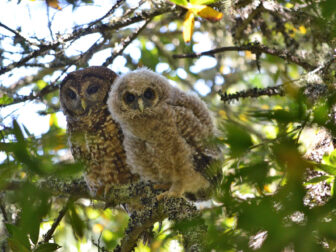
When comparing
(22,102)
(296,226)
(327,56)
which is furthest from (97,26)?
(296,226)

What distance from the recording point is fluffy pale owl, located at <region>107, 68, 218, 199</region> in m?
3.14

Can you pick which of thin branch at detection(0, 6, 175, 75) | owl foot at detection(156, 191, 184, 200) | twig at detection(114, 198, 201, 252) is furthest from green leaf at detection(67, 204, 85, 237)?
thin branch at detection(0, 6, 175, 75)

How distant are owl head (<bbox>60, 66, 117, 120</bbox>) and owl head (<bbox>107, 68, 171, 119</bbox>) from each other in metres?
0.43

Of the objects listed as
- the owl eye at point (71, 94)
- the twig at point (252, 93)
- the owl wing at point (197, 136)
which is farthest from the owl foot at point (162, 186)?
the owl eye at point (71, 94)

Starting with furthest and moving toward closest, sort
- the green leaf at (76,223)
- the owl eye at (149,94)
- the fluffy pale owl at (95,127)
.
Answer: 1. the fluffy pale owl at (95,127)
2. the owl eye at (149,94)
3. the green leaf at (76,223)

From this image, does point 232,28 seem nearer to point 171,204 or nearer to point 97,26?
point 97,26

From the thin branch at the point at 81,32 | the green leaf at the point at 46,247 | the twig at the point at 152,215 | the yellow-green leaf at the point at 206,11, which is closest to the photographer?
the green leaf at the point at 46,247

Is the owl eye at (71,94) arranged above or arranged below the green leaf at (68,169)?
below

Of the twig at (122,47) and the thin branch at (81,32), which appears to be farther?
the twig at (122,47)

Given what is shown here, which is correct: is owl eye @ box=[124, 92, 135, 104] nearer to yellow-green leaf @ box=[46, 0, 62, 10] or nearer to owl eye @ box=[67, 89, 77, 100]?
owl eye @ box=[67, 89, 77, 100]

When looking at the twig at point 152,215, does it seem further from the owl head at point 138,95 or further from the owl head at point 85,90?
the owl head at point 85,90

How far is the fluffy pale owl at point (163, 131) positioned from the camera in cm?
314

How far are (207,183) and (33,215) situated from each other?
222 cm

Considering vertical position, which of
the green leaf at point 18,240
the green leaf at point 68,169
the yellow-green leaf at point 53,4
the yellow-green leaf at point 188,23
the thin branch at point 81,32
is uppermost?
the yellow-green leaf at point 53,4
